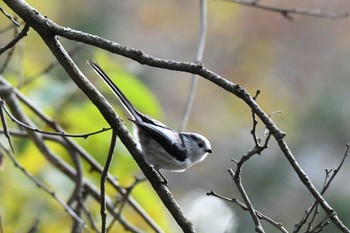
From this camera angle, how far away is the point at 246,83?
585 cm

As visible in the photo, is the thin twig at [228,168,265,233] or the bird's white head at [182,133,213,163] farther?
the bird's white head at [182,133,213,163]

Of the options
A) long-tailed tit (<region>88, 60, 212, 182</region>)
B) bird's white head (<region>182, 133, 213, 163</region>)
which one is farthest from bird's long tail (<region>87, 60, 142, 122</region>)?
bird's white head (<region>182, 133, 213, 163</region>)

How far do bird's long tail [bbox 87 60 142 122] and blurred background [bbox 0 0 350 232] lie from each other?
1990 millimetres

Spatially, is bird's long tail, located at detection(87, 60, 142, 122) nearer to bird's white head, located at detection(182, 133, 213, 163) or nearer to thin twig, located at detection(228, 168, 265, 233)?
bird's white head, located at detection(182, 133, 213, 163)

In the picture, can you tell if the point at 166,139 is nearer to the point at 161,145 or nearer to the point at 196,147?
the point at 161,145

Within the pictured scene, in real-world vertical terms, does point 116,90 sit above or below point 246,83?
below

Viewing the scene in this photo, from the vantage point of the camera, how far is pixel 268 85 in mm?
5953

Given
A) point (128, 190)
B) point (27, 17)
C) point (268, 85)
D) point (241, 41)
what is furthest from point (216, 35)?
point (27, 17)

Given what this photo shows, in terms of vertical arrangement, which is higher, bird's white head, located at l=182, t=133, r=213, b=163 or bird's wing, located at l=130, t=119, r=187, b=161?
bird's white head, located at l=182, t=133, r=213, b=163

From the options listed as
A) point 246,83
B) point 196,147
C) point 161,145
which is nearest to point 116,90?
point 161,145

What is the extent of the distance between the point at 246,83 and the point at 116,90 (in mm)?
4465

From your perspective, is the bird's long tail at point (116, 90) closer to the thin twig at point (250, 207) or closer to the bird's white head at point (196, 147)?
the bird's white head at point (196, 147)

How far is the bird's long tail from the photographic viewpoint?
138cm

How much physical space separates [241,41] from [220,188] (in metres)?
1.63
